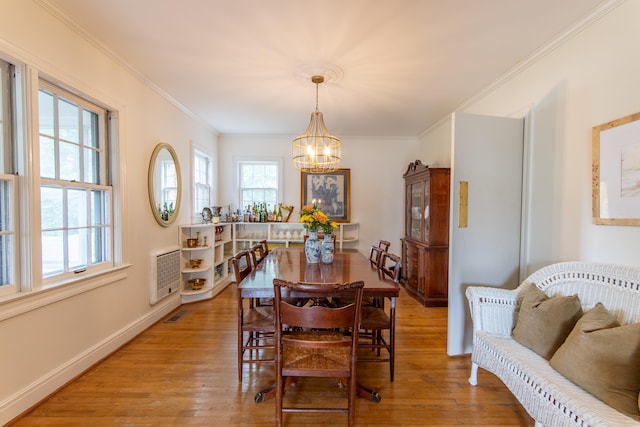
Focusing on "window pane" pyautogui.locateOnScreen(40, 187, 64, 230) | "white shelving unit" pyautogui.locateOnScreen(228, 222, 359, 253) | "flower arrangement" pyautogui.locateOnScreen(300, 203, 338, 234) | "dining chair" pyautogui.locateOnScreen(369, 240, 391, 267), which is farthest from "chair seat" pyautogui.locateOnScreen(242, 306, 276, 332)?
"white shelving unit" pyautogui.locateOnScreen(228, 222, 359, 253)

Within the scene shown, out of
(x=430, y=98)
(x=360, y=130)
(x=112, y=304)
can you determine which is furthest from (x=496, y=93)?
(x=112, y=304)

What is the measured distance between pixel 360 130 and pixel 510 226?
300cm

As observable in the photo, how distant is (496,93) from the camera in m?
3.09

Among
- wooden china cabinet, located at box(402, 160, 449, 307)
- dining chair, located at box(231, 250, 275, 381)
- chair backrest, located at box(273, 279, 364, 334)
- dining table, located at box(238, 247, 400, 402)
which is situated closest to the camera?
chair backrest, located at box(273, 279, 364, 334)

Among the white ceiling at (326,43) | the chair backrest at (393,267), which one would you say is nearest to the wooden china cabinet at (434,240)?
the white ceiling at (326,43)

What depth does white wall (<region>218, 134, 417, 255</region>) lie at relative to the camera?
17.3 feet

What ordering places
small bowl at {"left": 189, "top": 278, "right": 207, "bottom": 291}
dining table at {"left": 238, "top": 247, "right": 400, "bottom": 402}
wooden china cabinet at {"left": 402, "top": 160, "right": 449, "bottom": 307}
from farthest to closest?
small bowl at {"left": 189, "top": 278, "right": 207, "bottom": 291} < wooden china cabinet at {"left": 402, "top": 160, "right": 449, "bottom": 307} < dining table at {"left": 238, "top": 247, "right": 400, "bottom": 402}

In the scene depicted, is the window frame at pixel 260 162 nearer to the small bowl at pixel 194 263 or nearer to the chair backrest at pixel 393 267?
the small bowl at pixel 194 263

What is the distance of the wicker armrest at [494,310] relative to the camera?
6.97 ft

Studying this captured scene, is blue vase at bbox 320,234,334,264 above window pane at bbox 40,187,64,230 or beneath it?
beneath

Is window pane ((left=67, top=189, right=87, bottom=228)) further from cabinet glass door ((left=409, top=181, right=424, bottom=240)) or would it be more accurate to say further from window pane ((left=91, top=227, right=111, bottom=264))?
cabinet glass door ((left=409, top=181, right=424, bottom=240))

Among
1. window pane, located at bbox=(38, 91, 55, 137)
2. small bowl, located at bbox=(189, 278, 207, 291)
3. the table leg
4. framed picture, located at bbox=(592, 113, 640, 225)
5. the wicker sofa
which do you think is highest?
window pane, located at bbox=(38, 91, 55, 137)

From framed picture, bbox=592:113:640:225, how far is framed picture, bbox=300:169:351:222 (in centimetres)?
359

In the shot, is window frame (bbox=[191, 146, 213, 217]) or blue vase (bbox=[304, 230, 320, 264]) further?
window frame (bbox=[191, 146, 213, 217])
